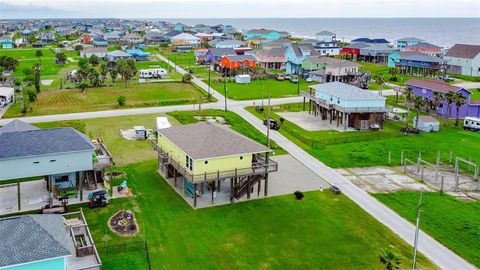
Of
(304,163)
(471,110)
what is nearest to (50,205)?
(304,163)

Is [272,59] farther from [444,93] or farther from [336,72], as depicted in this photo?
[444,93]

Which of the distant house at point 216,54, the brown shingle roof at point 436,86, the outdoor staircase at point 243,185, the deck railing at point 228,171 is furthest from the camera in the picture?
the distant house at point 216,54

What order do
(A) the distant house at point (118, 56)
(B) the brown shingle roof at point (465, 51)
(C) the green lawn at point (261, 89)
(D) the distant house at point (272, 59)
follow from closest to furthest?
(C) the green lawn at point (261, 89) → (B) the brown shingle roof at point (465, 51) → (D) the distant house at point (272, 59) → (A) the distant house at point (118, 56)

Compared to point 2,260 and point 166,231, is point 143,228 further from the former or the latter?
point 2,260

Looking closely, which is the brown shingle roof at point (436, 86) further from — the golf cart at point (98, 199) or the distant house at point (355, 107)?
the golf cart at point (98, 199)

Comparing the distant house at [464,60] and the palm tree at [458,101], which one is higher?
the distant house at [464,60]

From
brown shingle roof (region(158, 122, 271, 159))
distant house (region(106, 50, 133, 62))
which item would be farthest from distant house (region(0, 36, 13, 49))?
brown shingle roof (region(158, 122, 271, 159))

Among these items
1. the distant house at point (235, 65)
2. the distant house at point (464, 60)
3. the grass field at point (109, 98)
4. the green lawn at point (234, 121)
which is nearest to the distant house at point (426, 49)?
the distant house at point (464, 60)

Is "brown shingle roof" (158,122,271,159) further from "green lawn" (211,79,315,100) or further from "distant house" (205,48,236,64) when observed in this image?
"distant house" (205,48,236,64)
